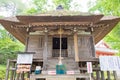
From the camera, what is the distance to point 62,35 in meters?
12.5

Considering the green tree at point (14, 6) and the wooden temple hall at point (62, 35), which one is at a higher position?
the green tree at point (14, 6)

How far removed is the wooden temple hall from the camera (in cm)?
1087

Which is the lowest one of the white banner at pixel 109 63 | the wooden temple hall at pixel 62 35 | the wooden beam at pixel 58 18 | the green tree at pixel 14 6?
the white banner at pixel 109 63

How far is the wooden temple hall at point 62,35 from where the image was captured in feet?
35.7

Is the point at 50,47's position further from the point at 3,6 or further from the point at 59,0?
the point at 3,6

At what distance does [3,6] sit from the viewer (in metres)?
32.1

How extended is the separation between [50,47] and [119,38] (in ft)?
17.7

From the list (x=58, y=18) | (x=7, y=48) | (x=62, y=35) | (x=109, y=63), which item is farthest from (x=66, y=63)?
(x=7, y=48)

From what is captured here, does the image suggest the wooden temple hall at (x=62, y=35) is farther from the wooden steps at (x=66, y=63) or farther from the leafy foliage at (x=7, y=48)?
the leafy foliage at (x=7, y=48)

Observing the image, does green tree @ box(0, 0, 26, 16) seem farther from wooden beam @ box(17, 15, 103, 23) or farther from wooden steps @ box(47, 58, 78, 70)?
wooden steps @ box(47, 58, 78, 70)

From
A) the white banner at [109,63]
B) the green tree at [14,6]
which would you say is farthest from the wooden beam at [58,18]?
the green tree at [14,6]

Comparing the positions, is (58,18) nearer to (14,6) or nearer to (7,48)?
(7,48)

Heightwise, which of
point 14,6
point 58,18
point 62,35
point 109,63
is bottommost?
point 109,63

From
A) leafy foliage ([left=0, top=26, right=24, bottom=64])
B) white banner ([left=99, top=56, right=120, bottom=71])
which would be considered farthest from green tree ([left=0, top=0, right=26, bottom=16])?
white banner ([left=99, top=56, right=120, bottom=71])
